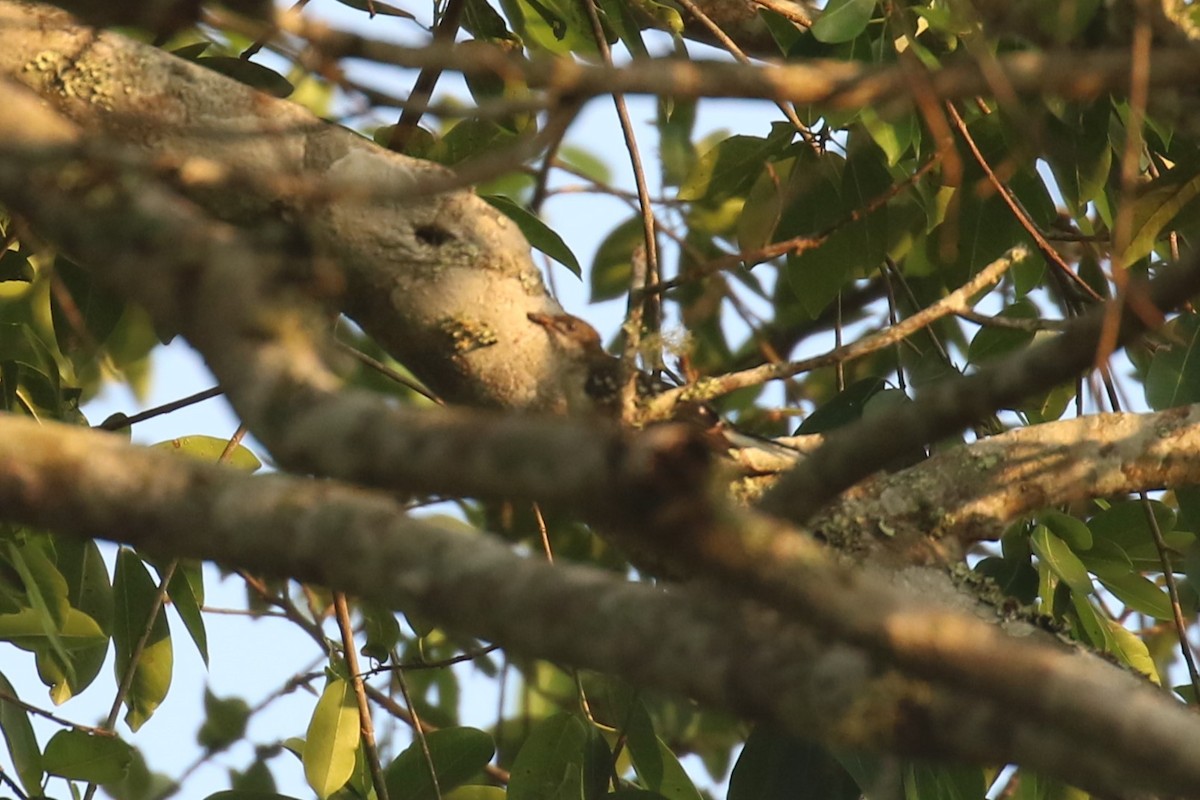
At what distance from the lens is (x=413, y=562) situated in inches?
26.2

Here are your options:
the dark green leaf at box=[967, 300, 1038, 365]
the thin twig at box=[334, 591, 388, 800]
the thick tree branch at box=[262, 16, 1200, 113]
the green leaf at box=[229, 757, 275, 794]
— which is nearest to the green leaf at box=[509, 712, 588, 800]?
the thin twig at box=[334, 591, 388, 800]

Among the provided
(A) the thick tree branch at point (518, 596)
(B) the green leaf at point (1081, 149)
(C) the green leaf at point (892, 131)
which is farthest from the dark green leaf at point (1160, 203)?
(A) the thick tree branch at point (518, 596)

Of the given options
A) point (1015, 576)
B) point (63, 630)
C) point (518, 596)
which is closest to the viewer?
point (518, 596)

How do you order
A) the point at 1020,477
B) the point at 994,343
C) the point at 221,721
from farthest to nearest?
the point at 221,721 → the point at 994,343 → the point at 1020,477

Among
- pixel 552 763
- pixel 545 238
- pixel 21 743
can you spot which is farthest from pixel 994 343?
pixel 21 743

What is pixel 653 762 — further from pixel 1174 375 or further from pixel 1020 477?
pixel 1174 375

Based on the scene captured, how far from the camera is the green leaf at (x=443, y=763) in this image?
5.71ft

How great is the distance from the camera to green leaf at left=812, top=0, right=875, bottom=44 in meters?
1.59

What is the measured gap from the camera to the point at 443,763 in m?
1.77

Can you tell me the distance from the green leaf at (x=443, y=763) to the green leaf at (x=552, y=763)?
2.3 inches

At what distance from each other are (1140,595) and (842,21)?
0.78 metres

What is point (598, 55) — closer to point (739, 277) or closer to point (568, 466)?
point (739, 277)

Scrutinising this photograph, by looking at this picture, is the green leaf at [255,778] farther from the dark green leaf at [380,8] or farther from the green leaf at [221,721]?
the dark green leaf at [380,8]

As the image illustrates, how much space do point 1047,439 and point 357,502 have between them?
93 centimetres
